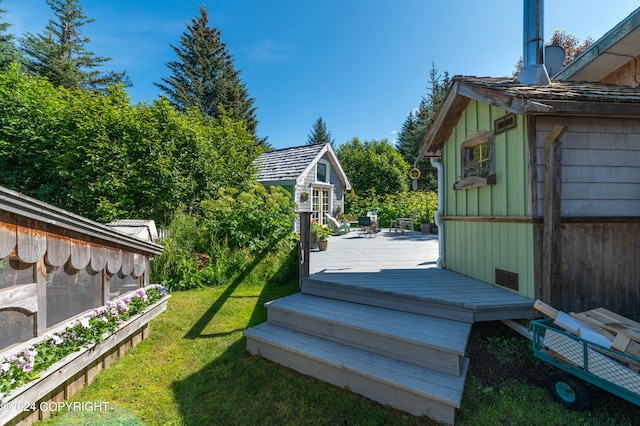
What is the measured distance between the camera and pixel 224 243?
Answer: 241 inches

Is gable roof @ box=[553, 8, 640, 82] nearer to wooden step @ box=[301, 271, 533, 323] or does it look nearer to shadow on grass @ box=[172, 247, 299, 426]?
wooden step @ box=[301, 271, 533, 323]

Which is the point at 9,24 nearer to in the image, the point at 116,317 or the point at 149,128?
the point at 149,128

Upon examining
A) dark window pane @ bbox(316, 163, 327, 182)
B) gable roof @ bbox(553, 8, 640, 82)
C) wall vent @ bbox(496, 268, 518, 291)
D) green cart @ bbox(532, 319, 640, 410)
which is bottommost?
green cart @ bbox(532, 319, 640, 410)

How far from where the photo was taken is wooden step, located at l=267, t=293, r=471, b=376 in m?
2.37

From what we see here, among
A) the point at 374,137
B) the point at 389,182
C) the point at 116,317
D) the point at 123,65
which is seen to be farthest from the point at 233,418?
the point at 123,65

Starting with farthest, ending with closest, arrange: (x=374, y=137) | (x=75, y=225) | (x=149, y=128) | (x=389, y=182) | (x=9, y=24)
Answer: (x=374, y=137) → (x=389, y=182) → (x=9, y=24) → (x=149, y=128) → (x=75, y=225)

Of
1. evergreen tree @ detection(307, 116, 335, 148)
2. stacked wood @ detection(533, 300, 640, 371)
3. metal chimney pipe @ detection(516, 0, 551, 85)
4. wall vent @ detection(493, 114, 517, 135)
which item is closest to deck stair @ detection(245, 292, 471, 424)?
stacked wood @ detection(533, 300, 640, 371)

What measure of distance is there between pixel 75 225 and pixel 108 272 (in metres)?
0.81

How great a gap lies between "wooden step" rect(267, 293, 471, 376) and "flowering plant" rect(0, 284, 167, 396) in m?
1.57

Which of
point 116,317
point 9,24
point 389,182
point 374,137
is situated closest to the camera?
point 116,317

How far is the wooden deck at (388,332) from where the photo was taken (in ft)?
7.40

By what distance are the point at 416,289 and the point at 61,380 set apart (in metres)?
3.43

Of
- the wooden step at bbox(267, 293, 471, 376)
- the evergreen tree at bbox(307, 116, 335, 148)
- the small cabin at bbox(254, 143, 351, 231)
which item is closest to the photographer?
the wooden step at bbox(267, 293, 471, 376)

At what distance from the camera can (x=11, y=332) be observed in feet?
5.96
